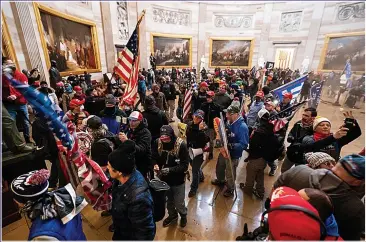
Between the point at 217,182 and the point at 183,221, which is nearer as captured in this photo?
the point at 183,221

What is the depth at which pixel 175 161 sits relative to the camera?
2738mm

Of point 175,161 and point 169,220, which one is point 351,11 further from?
point 169,220

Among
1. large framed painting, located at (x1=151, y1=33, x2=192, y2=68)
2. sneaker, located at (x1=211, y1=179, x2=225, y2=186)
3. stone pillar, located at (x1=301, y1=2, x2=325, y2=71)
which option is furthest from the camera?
large framed painting, located at (x1=151, y1=33, x2=192, y2=68)

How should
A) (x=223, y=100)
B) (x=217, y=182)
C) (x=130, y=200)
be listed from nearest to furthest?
(x=130, y=200) → (x=217, y=182) → (x=223, y=100)

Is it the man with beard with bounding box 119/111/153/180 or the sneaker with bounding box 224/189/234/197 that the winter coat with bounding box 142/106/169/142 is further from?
the sneaker with bounding box 224/189/234/197

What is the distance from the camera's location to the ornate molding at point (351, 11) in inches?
629

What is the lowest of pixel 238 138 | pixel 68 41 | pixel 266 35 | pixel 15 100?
pixel 238 138

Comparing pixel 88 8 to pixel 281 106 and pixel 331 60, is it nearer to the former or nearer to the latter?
pixel 281 106

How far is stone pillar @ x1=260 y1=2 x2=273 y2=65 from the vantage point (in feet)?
68.3

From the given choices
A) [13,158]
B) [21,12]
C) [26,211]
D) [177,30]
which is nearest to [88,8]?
[21,12]

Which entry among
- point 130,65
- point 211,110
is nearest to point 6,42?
point 130,65

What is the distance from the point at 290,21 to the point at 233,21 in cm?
614

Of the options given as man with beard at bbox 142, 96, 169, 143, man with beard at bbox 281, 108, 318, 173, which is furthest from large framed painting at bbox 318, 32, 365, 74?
man with beard at bbox 142, 96, 169, 143

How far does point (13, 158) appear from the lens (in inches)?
120
